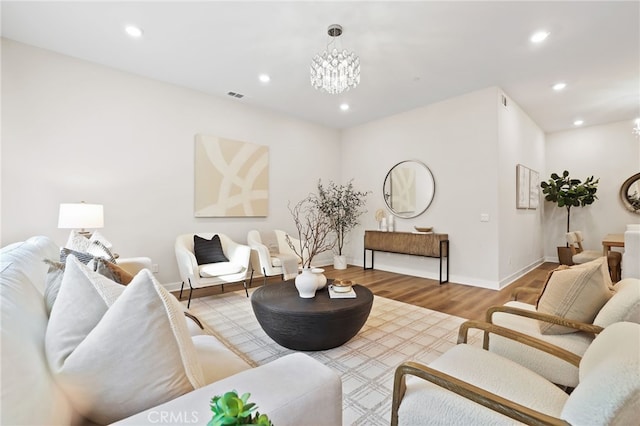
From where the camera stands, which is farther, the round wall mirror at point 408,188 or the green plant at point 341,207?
the green plant at point 341,207

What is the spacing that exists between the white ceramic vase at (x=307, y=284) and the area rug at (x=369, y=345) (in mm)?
457

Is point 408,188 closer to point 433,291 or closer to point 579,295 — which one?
point 433,291

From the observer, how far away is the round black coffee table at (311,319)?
2.09m

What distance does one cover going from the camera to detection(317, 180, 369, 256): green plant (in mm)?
5781

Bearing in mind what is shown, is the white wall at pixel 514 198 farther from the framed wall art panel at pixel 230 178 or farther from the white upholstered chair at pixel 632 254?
the framed wall art panel at pixel 230 178

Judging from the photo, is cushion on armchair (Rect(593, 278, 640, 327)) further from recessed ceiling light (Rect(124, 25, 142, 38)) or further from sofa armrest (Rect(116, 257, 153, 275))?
recessed ceiling light (Rect(124, 25, 142, 38))

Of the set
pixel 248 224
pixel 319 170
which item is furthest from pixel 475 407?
pixel 319 170

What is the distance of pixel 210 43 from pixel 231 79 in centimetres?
83

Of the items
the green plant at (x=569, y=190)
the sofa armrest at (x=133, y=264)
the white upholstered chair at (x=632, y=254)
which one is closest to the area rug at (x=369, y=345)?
the sofa armrest at (x=133, y=264)

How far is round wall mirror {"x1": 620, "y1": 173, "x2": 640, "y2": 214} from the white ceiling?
193cm

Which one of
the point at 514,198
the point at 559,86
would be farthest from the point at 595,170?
the point at 559,86

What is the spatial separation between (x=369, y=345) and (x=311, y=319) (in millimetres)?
681

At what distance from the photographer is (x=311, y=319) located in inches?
81.4

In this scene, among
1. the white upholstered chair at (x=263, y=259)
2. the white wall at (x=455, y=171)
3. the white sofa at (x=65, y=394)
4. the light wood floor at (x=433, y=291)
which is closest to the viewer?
the white sofa at (x=65, y=394)
